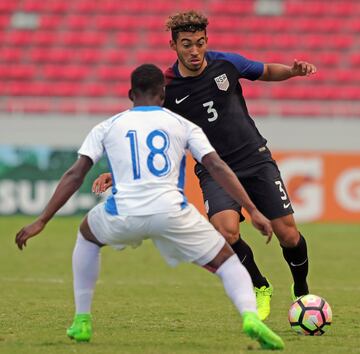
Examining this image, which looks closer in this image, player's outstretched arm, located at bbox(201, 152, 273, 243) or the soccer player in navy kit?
player's outstretched arm, located at bbox(201, 152, 273, 243)

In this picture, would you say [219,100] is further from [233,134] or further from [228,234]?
[228,234]

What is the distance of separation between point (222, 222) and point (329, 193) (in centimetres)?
1291

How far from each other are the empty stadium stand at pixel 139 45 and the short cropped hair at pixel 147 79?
1928 centimetres

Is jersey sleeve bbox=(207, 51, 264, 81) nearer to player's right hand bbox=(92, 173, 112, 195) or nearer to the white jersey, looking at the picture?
player's right hand bbox=(92, 173, 112, 195)

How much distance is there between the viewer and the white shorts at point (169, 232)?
243 inches

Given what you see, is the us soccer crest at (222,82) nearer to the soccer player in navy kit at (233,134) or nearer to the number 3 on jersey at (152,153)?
the soccer player in navy kit at (233,134)

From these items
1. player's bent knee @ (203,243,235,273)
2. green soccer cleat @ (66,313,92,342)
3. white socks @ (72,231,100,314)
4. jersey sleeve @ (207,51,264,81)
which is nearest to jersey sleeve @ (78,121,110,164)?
white socks @ (72,231,100,314)

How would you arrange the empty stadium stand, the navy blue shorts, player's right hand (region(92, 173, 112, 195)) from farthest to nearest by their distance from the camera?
the empty stadium stand → the navy blue shorts → player's right hand (region(92, 173, 112, 195))

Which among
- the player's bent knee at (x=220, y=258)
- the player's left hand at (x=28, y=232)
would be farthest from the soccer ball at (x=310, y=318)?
the player's left hand at (x=28, y=232)

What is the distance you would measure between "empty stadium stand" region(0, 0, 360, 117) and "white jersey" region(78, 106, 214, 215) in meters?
19.3

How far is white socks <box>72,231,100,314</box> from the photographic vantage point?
650cm

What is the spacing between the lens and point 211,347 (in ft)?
21.9

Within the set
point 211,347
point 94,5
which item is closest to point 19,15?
→ point 94,5

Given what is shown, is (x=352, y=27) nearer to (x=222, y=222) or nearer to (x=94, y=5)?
(x=94, y=5)
